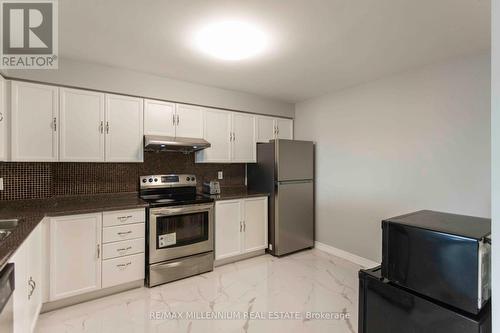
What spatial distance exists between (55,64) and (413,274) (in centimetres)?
335

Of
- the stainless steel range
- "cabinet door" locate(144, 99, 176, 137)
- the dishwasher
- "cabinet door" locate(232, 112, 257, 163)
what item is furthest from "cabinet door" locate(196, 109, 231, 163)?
the dishwasher

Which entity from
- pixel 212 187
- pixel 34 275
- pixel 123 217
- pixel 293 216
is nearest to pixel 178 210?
pixel 123 217

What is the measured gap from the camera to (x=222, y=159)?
3.63 meters

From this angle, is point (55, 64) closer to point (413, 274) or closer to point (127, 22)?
point (127, 22)

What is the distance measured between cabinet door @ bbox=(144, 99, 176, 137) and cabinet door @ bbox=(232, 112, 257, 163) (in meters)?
0.94

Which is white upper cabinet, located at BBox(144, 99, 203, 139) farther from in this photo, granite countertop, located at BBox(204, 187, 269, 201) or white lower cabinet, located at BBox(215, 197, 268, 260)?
white lower cabinet, located at BBox(215, 197, 268, 260)

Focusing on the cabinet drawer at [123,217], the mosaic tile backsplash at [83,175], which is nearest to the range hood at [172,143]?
the mosaic tile backsplash at [83,175]

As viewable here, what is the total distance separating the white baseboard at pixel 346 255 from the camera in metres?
3.24

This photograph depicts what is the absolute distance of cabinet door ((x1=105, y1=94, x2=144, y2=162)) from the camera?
2826 millimetres

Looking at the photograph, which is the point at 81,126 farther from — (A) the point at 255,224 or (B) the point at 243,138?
(A) the point at 255,224

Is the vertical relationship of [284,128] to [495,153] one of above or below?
above

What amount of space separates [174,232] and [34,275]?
1.25m

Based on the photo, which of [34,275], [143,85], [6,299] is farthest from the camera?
[143,85]

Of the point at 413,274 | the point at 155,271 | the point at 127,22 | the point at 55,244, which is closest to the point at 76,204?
the point at 55,244
